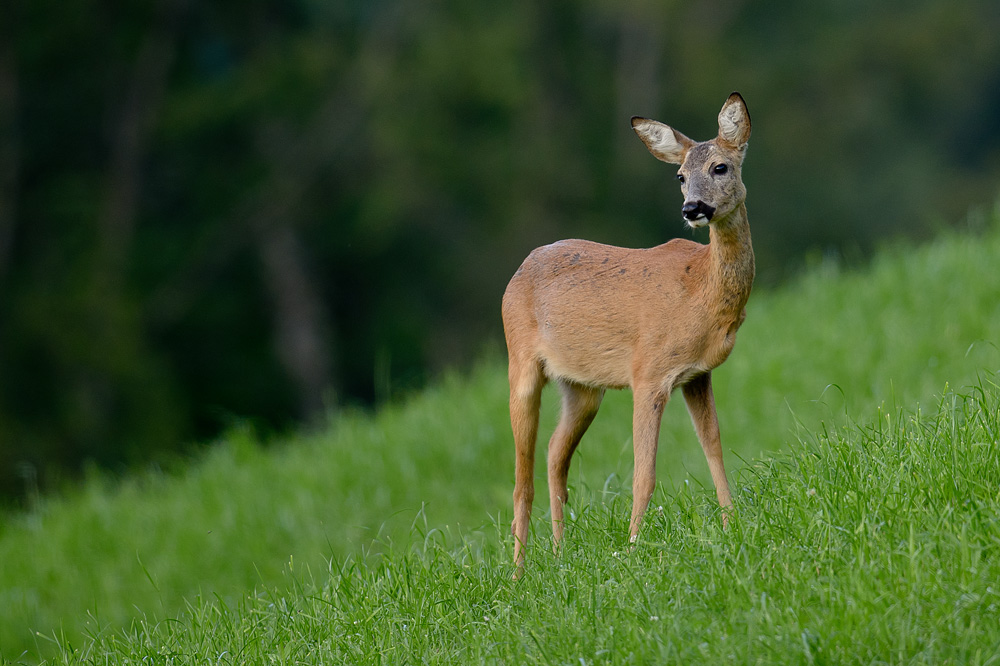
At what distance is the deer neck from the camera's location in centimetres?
388

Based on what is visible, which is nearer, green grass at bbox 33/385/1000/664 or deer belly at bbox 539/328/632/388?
green grass at bbox 33/385/1000/664

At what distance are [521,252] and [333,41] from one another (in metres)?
5.40

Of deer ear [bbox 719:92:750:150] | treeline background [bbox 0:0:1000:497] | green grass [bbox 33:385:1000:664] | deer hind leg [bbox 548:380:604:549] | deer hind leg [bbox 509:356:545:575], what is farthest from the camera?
treeline background [bbox 0:0:1000:497]

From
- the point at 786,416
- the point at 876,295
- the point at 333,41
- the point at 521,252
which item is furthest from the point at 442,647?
the point at 333,41

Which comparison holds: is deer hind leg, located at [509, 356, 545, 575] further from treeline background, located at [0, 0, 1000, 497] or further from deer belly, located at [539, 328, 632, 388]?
treeline background, located at [0, 0, 1000, 497]

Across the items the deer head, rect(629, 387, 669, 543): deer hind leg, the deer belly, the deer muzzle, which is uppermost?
the deer head

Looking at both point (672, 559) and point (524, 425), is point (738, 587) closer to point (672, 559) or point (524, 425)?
point (672, 559)

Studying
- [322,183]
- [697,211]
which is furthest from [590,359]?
[322,183]

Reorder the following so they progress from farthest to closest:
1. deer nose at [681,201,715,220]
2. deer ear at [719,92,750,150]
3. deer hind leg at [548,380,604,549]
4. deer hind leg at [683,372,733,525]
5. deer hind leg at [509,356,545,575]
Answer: deer hind leg at [548,380,604,549], deer hind leg at [509,356,545,575], deer hind leg at [683,372,733,525], deer ear at [719,92,750,150], deer nose at [681,201,715,220]

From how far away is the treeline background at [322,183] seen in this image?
19.5 meters

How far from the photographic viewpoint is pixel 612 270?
418 cm

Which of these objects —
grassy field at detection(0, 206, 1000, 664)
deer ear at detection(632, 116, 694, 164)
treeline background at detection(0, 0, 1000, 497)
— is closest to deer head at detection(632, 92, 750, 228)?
deer ear at detection(632, 116, 694, 164)

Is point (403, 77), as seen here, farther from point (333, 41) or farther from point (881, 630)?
point (881, 630)

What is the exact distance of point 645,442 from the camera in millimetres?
3934
